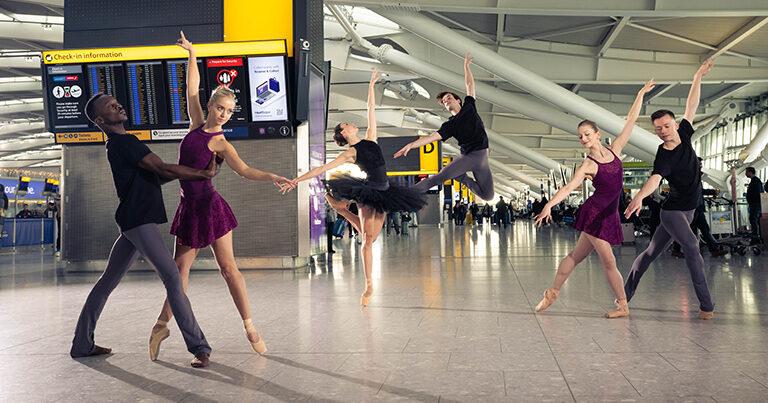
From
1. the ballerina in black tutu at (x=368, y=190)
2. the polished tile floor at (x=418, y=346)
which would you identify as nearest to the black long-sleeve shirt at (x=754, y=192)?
the polished tile floor at (x=418, y=346)

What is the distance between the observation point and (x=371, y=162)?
7527 millimetres

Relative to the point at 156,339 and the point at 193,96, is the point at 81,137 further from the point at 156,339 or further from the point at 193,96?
the point at 156,339

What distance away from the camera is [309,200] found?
14.0 m

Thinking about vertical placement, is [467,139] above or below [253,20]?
below

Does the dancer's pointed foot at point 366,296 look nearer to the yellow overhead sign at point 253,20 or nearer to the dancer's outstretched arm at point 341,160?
the dancer's outstretched arm at point 341,160

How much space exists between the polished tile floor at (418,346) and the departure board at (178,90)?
4212 millimetres

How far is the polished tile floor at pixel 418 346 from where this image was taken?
4047 millimetres

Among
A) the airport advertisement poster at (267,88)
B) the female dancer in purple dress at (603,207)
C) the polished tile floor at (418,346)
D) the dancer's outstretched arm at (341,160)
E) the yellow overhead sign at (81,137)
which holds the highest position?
the airport advertisement poster at (267,88)

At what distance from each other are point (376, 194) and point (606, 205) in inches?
93.6

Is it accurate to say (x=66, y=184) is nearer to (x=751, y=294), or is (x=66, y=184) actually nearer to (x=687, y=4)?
(x=751, y=294)

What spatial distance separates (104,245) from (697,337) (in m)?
11.6

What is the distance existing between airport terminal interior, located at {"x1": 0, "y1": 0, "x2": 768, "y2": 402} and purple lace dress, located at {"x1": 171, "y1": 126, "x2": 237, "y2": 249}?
0.01 metres

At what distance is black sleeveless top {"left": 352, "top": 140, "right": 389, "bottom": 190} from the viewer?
7.48 m

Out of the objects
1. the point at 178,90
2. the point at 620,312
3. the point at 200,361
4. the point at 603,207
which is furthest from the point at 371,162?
the point at 178,90
